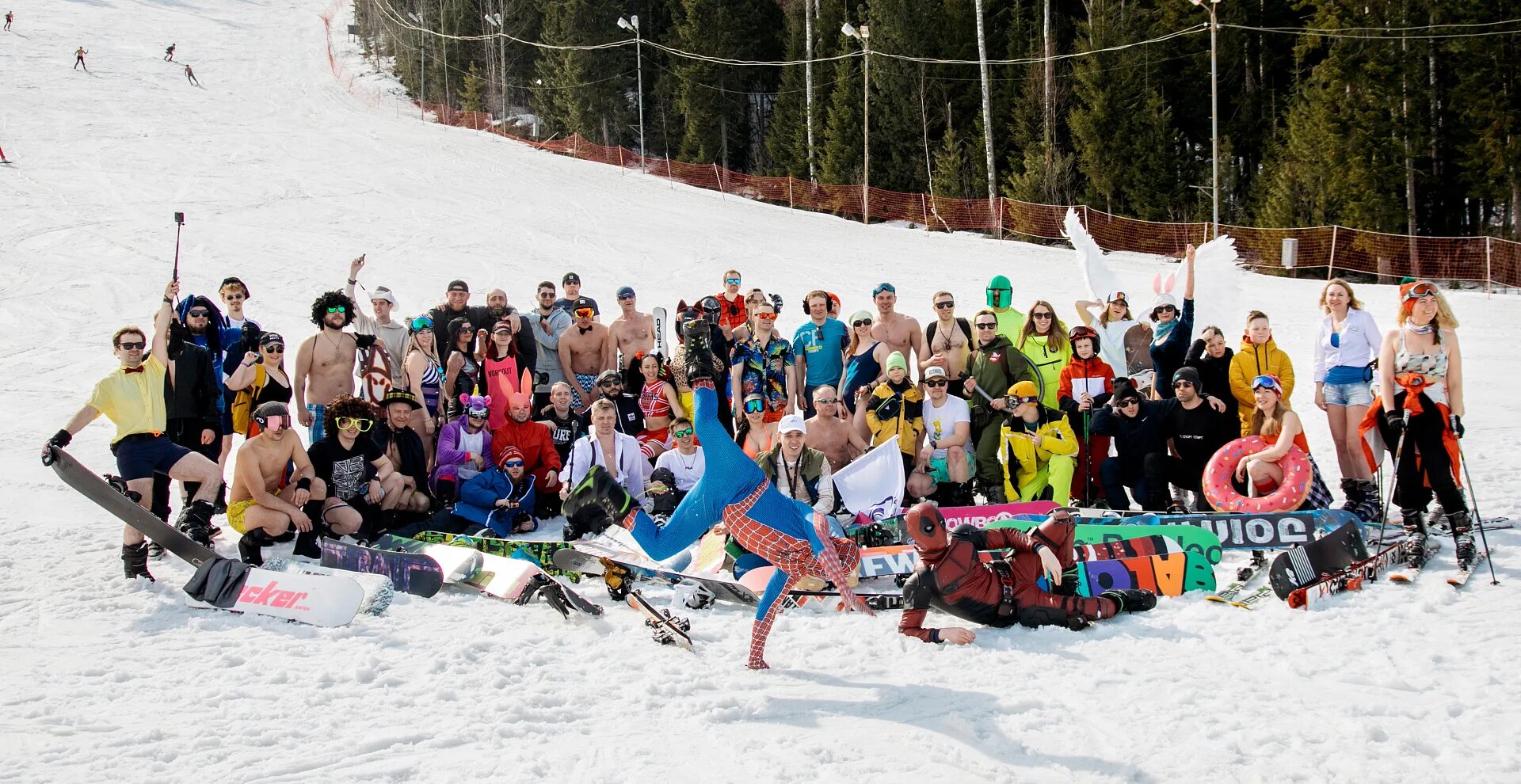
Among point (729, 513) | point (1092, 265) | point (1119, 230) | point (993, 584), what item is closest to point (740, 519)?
point (729, 513)

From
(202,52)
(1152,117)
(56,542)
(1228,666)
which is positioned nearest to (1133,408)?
(1228,666)

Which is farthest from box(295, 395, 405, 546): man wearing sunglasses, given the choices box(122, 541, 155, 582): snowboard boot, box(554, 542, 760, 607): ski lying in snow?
box(554, 542, 760, 607): ski lying in snow

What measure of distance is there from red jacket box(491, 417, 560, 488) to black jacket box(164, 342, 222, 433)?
2.02m

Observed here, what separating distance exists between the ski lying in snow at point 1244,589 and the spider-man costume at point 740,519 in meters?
2.22

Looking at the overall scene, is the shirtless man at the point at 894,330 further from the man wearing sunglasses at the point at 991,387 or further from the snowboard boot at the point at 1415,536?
the snowboard boot at the point at 1415,536

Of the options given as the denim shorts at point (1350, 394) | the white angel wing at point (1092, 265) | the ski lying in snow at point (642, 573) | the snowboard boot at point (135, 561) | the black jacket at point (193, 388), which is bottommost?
the ski lying in snow at point (642, 573)

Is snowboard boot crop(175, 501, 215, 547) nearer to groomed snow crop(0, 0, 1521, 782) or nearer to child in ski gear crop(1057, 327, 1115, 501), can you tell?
groomed snow crop(0, 0, 1521, 782)

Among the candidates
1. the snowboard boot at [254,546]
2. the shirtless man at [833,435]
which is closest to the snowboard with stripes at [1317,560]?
the shirtless man at [833,435]

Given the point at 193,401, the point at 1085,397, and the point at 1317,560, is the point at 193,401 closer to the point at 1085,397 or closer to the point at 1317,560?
the point at 1085,397

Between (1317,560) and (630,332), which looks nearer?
(1317,560)

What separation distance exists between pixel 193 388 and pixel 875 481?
4929 mm

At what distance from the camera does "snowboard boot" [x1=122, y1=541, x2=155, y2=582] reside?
21.0ft

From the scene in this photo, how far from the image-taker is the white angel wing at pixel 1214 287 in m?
8.59

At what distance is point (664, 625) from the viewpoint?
5.59 m
